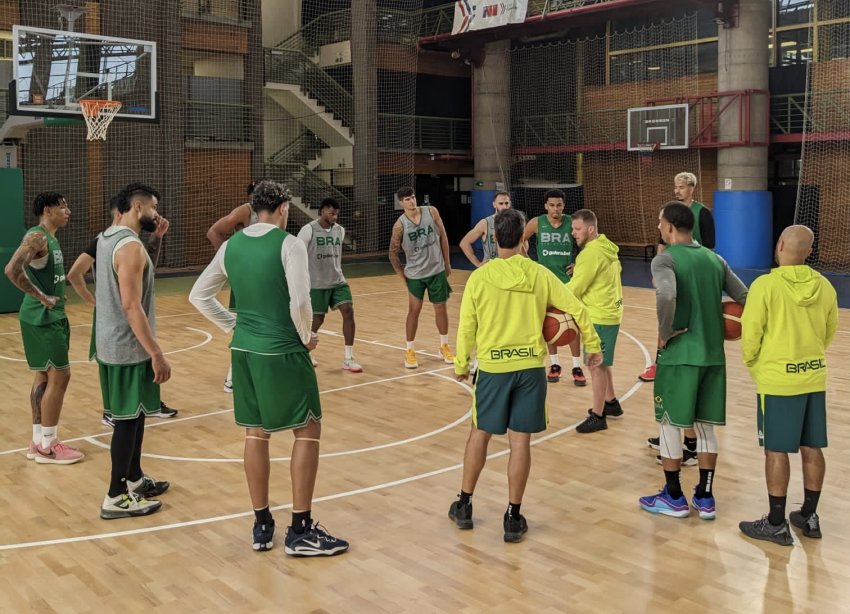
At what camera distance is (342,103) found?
78.1 ft

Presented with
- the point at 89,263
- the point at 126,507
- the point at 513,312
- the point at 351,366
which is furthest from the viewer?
the point at 351,366

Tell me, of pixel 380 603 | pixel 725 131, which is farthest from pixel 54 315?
pixel 725 131

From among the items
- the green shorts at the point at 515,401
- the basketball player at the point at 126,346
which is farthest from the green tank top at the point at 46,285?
the green shorts at the point at 515,401

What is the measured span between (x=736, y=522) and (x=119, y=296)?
3.68m

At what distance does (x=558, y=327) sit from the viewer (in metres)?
4.64

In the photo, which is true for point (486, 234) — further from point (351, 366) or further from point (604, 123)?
point (604, 123)

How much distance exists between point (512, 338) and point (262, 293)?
4.19ft

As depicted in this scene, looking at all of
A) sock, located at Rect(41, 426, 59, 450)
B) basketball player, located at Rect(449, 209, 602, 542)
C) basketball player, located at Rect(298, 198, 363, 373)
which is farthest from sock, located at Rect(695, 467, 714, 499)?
basketball player, located at Rect(298, 198, 363, 373)

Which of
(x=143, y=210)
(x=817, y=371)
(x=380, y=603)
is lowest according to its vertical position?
(x=380, y=603)

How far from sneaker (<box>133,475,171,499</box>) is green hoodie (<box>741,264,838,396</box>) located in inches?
140

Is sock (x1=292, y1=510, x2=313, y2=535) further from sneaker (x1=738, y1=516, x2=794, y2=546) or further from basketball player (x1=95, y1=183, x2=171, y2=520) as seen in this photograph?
sneaker (x1=738, y1=516, x2=794, y2=546)

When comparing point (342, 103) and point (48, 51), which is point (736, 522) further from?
point (342, 103)

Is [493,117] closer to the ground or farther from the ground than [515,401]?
farther from the ground

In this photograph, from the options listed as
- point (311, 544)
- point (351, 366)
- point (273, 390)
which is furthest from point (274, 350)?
point (351, 366)
